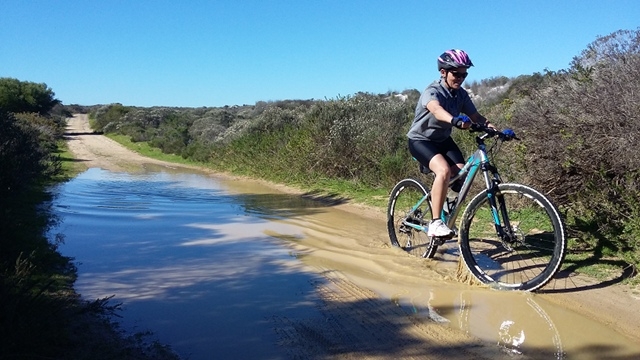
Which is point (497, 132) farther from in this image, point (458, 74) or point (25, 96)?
point (25, 96)

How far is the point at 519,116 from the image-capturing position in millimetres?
6633

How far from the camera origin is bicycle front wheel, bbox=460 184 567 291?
4.62 m

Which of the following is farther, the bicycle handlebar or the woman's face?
the woman's face

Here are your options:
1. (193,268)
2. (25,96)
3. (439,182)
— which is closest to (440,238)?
(439,182)

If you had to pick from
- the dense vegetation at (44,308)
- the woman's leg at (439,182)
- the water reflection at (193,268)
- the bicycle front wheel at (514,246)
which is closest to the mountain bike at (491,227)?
the bicycle front wheel at (514,246)

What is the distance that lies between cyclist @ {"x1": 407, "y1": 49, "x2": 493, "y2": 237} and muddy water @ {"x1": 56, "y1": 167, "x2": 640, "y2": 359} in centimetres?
84

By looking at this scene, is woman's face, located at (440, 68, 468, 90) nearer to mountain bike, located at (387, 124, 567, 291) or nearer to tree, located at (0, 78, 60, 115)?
mountain bike, located at (387, 124, 567, 291)

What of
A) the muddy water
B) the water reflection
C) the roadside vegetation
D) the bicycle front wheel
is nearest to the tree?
the roadside vegetation

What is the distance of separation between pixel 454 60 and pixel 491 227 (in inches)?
116

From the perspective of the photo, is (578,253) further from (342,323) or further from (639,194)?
(342,323)

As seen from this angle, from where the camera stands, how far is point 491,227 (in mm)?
7301

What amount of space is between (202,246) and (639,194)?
16.3ft

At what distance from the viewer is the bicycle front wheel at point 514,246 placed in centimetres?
462

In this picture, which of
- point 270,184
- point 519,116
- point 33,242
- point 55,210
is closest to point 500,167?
point 519,116
